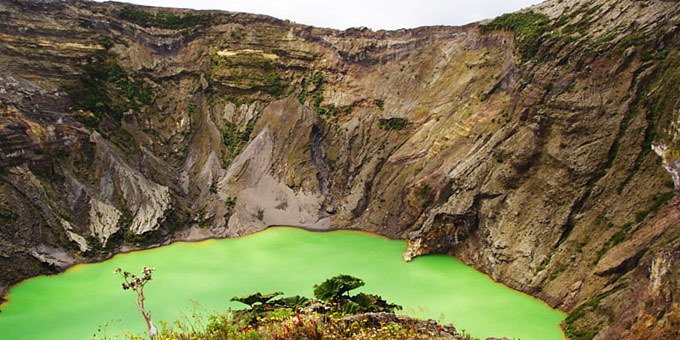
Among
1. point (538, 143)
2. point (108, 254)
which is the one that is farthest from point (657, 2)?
point (108, 254)

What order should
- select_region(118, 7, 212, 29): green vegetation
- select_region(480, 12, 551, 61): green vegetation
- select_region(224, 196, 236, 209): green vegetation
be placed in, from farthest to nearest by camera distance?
select_region(118, 7, 212, 29): green vegetation → select_region(224, 196, 236, 209): green vegetation → select_region(480, 12, 551, 61): green vegetation

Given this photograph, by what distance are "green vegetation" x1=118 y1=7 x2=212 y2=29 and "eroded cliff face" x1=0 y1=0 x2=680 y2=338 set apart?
0.63 feet

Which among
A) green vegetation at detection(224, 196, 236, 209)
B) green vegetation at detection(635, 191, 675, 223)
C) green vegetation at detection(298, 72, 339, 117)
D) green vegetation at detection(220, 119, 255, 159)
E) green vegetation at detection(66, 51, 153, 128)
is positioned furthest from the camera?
green vegetation at detection(298, 72, 339, 117)

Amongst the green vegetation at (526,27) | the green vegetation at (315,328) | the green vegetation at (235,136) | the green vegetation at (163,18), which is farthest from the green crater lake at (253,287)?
the green vegetation at (163,18)

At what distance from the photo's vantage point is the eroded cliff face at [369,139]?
22.9 m

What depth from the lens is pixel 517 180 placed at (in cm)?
2756

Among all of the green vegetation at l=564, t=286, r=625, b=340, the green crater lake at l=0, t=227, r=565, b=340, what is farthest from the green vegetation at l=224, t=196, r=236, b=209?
the green vegetation at l=564, t=286, r=625, b=340

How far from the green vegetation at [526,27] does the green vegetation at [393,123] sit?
9504mm

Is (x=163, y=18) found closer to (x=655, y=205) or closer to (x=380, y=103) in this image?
(x=380, y=103)

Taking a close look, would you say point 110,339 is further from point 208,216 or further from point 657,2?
point 657,2

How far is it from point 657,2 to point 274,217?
26.4 meters

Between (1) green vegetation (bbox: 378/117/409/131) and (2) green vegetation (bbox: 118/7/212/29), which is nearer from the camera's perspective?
(1) green vegetation (bbox: 378/117/409/131)

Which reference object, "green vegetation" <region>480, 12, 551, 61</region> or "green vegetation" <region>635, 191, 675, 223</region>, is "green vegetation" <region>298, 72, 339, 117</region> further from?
"green vegetation" <region>635, 191, 675, 223</region>

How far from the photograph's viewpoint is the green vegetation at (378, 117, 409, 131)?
38500 millimetres
